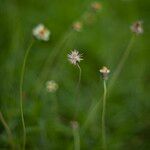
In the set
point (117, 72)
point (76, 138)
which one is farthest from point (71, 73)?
point (76, 138)

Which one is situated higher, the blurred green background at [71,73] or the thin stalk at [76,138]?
the blurred green background at [71,73]

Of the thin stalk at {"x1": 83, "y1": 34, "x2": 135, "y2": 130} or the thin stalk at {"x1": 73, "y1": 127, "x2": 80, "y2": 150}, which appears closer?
the thin stalk at {"x1": 73, "y1": 127, "x2": 80, "y2": 150}

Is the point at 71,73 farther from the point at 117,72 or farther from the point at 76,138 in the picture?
the point at 76,138

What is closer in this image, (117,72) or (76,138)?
(76,138)

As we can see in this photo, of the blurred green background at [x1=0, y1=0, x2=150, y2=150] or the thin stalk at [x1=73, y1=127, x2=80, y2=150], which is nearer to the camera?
the thin stalk at [x1=73, y1=127, x2=80, y2=150]

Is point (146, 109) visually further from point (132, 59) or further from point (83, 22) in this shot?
point (83, 22)

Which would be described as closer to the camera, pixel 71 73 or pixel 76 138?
pixel 76 138

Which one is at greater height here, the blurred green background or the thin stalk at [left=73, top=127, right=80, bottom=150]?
the blurred green background

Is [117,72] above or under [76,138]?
above

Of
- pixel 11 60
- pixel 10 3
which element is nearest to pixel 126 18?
pixel 10 3
